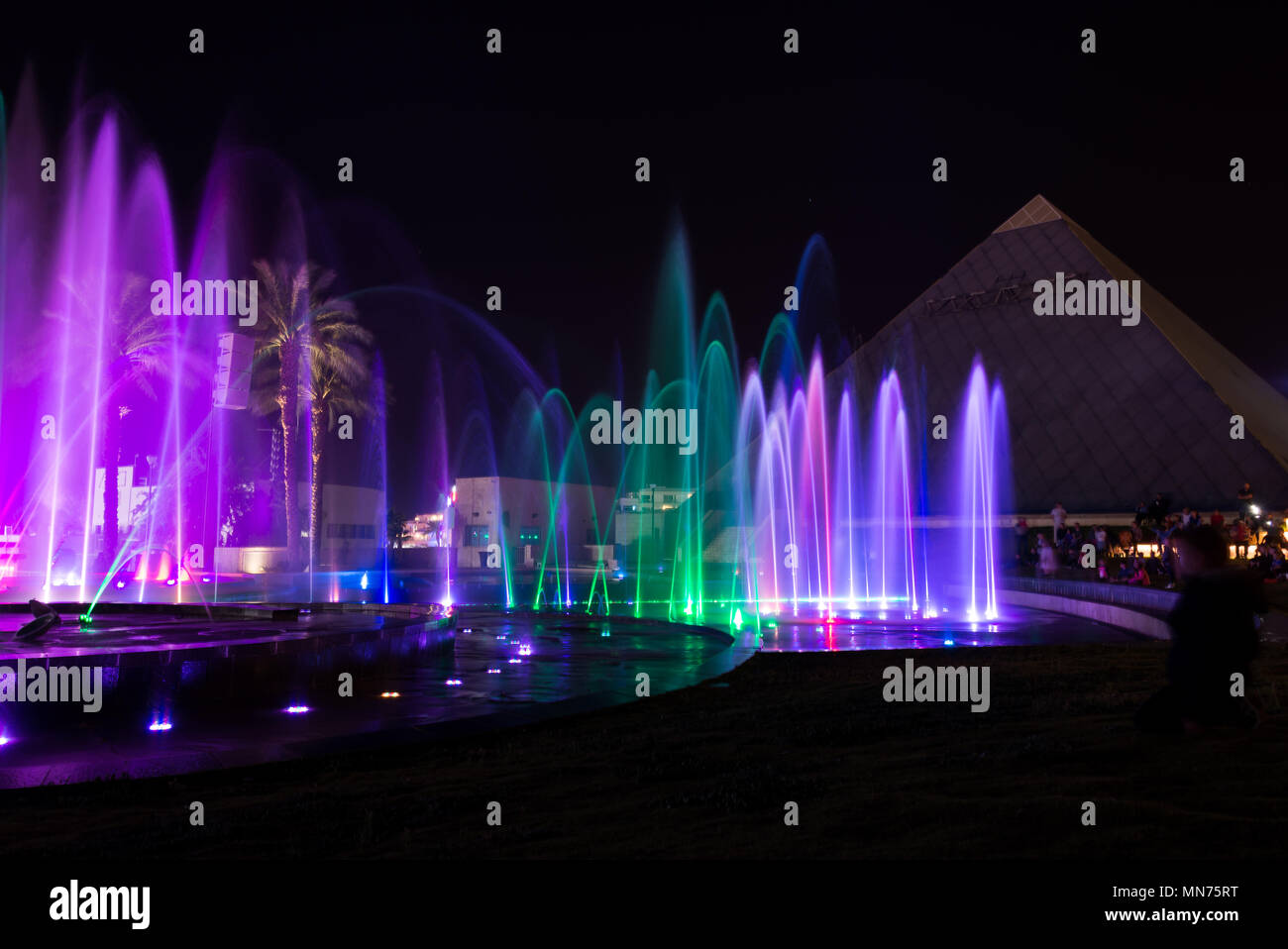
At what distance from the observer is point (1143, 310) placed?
50.7 m

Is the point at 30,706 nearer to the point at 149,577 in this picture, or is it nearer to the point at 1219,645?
the point at 1219,645

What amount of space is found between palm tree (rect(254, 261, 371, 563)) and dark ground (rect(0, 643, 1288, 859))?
1087 inches

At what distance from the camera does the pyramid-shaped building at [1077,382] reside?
4353cm

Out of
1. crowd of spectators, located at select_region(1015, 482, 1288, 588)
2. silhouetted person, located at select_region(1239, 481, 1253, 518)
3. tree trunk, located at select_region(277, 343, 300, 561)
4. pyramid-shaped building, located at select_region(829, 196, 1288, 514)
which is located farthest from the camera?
pyramid-shaped building, located at select_region(829, 196, 1288, 514)

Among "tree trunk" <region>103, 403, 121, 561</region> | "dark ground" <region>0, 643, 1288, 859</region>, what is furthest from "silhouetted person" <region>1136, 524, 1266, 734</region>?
"tree trunk" <region>103, 403, 121, 561</region>

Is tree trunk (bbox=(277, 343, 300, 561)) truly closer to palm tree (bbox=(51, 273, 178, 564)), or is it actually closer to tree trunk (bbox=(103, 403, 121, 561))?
palm tree (bbox=(51, 273, 178, 564))

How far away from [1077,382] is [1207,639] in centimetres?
4714

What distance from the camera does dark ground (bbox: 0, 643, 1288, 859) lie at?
4207mm

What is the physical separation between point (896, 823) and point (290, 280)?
3079 centimetres

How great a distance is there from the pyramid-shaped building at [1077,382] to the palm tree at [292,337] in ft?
88.2

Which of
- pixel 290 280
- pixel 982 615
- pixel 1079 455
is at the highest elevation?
pixel 290 280

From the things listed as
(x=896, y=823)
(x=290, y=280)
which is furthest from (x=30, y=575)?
(x=896, y=823)

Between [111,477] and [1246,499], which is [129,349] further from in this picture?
[1246,499]

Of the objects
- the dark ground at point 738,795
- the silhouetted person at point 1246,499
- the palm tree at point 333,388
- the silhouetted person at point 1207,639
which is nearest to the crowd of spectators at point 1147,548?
the silhouetted person at point 1246,499
